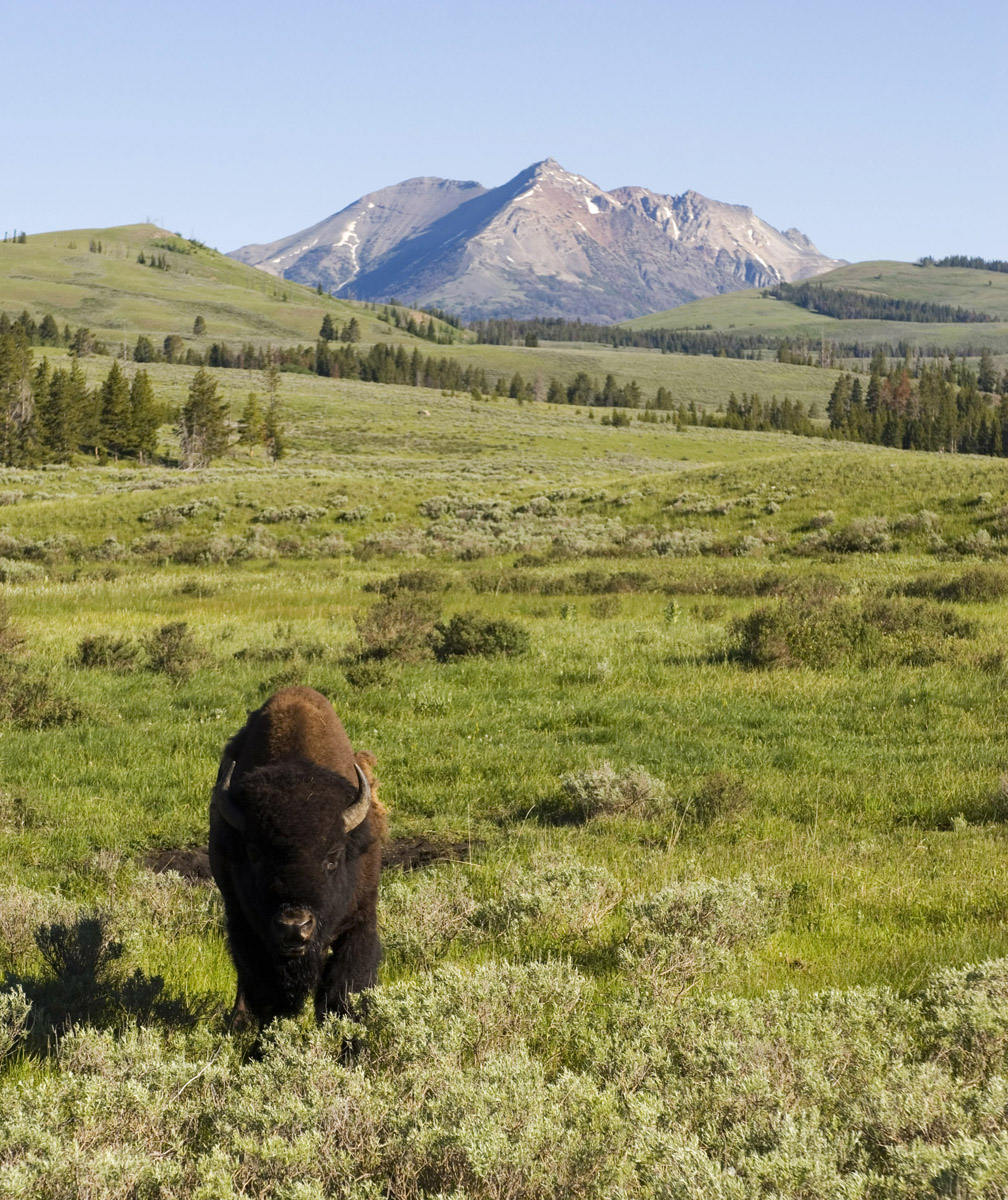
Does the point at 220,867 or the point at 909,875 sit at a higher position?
the point at 220,867

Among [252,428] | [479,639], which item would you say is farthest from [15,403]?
[479,639]

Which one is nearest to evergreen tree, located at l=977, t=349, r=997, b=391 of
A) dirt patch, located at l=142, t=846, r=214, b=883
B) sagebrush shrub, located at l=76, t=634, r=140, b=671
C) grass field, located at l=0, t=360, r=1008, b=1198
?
grass field, located at l=0, t=360, r=1008, b=1198

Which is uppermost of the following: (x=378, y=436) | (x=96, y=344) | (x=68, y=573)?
(x=96, y=344)

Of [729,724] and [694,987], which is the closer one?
[694,987]

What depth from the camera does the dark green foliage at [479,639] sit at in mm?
16109

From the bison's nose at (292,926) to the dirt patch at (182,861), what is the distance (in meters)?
4.36

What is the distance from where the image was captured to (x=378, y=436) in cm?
8256

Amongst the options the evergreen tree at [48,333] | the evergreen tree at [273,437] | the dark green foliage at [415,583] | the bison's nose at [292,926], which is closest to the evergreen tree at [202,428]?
the evergreen tree at [273,437]

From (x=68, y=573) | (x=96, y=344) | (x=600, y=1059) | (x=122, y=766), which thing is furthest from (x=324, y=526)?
(x=96, y=344)

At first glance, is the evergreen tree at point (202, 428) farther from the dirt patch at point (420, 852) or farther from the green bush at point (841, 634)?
the dirt patch at point (420, 852)

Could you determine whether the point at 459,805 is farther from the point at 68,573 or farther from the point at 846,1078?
the point at 68,573

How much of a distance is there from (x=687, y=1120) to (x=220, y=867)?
270cm

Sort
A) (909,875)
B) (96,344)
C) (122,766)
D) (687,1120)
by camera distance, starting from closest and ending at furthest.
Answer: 1. (687,1120)
2. (909,875)
3. (122,766)
4. (96,344)

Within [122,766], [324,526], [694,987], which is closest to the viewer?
[694,987]
